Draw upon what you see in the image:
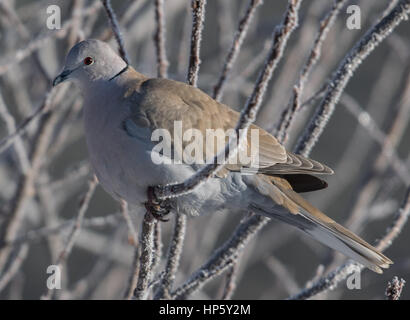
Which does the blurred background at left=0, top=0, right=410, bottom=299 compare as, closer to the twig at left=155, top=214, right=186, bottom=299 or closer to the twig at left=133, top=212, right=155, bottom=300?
the twig at left=155, top=214, right=186, bottom=299

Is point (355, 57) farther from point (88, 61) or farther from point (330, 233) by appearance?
point (88, 61)

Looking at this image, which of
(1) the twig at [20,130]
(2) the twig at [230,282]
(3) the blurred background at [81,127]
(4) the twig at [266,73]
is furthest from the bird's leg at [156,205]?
(4) the twig at [266,73]

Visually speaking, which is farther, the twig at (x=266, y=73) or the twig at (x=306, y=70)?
the twig at (x=306, y=70)

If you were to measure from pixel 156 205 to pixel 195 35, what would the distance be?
0.69 metres

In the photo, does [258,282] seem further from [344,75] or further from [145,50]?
[344,75]

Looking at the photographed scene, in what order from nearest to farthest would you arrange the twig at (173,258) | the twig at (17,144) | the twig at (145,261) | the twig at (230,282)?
the twig at (145,261), the twig at (173,258), the twig at (230,282), the twig at (17,144)

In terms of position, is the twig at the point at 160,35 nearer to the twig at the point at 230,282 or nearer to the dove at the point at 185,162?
the dove at the point at 185,162

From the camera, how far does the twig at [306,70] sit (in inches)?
92.2

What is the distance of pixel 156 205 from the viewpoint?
2.50 meters

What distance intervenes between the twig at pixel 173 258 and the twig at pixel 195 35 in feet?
1.81

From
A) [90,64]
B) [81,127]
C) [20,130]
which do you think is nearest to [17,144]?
[20,130]

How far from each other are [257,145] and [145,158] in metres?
0.50
